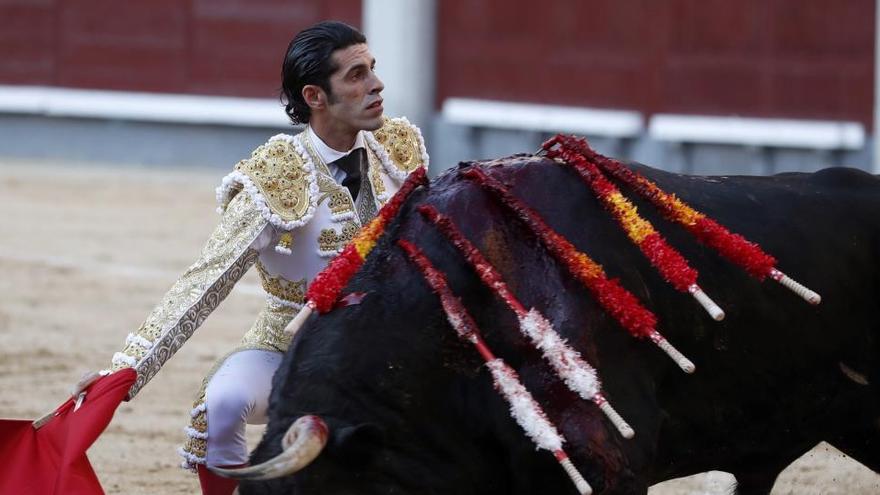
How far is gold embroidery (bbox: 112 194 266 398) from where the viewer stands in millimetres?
2988

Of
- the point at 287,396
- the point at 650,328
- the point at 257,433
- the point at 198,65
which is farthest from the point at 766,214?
the point at 198,65

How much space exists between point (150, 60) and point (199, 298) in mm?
9532

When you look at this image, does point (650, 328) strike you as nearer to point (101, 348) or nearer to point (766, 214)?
point (766, 214)

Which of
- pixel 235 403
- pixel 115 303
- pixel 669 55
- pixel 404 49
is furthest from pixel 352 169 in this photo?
pixel 404 49

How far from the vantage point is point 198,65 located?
40.0 feet

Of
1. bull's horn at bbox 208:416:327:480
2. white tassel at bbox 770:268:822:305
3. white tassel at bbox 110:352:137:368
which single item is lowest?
white tassel at bbox 110:352:137:368

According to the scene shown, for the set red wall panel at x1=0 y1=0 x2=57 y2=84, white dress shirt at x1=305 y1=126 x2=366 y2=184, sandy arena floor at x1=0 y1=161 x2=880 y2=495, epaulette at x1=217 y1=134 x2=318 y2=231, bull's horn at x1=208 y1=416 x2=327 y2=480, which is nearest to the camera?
bull's horn at x1=208 y1=416 x2=327 y2=480

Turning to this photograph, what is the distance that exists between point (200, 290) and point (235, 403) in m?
0.21

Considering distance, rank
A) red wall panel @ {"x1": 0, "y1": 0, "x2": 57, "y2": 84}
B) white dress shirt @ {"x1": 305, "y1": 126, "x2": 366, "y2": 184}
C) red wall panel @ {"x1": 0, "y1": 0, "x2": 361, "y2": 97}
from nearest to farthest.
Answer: white dress shirt @ {"x1": 305, "y1": 126, "x2": 366, "y2": 184} < red wall panel @ {"x1": 0, "y1": 0, "x2": 361, "y2": 97} < red wall panel @ {"x1": 0, "y1": 0, "x2": 57, "y2": 84}

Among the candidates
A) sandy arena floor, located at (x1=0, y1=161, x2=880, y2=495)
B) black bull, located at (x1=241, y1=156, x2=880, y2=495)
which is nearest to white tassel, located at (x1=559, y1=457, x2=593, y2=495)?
black bull, located at (x1=241, y1=156, x2=880, y2=495)

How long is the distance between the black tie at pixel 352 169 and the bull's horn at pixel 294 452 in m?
0.83

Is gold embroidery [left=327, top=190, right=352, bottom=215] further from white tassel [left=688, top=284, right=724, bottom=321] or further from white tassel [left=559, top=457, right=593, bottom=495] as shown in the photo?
white tassel [left=559, top=457, right=593, bottom=495]

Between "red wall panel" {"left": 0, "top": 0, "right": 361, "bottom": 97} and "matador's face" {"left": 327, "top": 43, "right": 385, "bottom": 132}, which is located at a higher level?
"matador's face" {"left": 327, "top": 43, "right": 385, "bottom": 132}

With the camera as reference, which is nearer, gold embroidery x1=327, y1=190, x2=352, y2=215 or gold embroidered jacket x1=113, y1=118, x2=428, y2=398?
gold embroidered jacket x1=113, y1=118, x2=428, y2=398
